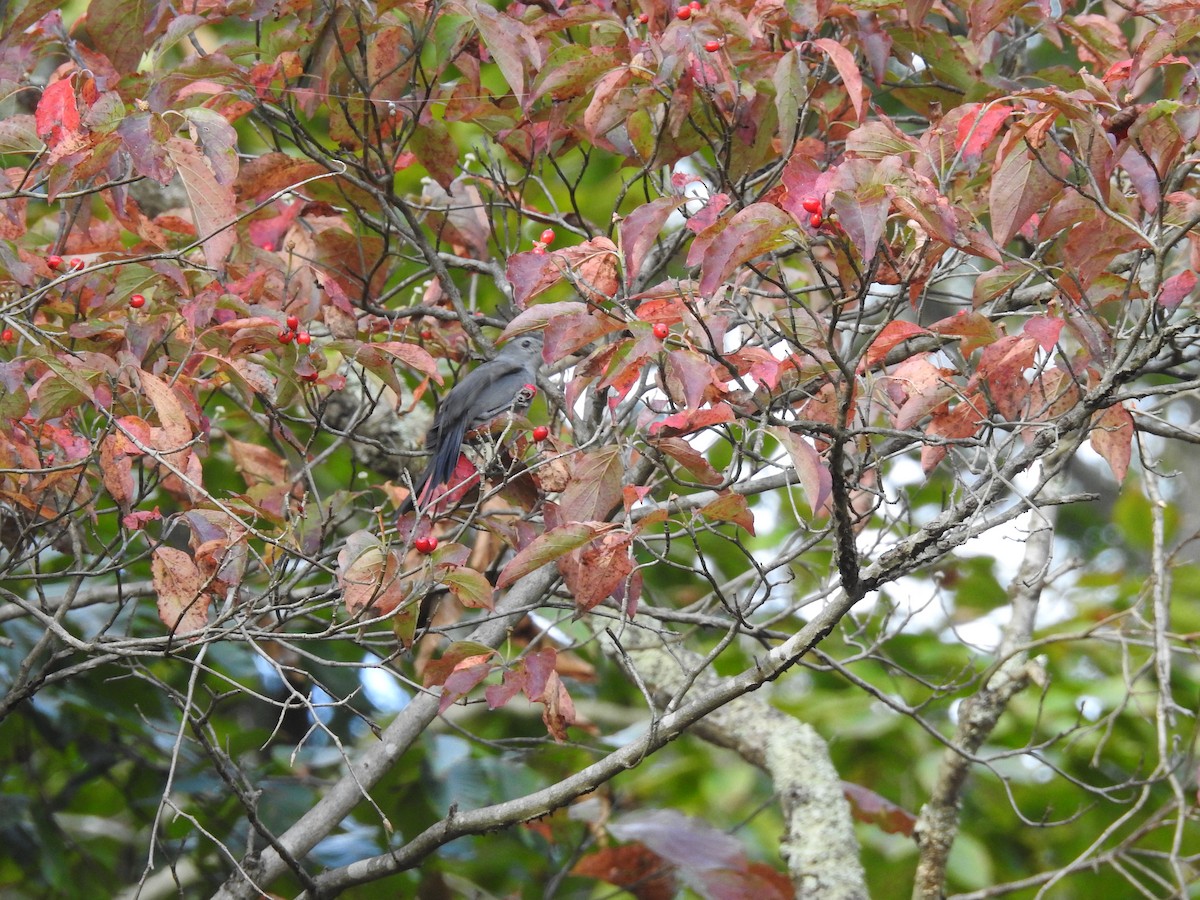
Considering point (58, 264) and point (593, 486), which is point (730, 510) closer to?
point (593, 486)

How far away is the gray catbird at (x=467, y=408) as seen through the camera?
2846 millimetres

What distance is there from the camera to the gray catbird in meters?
2.85

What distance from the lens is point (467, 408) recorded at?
2.98m

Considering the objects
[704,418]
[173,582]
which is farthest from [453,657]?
[704,418]

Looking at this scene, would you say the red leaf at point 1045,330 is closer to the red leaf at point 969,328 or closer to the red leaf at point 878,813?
the red leaf at point 969,328

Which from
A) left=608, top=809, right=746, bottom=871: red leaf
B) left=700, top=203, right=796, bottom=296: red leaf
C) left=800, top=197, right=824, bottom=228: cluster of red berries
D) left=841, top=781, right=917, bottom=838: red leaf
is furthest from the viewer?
left=841, top=781, right=917, bottom=838: red leaf

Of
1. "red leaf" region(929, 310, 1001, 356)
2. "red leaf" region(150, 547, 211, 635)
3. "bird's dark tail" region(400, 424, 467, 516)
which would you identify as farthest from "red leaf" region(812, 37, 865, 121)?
"red leaf" region(150, 547, 211, 635)

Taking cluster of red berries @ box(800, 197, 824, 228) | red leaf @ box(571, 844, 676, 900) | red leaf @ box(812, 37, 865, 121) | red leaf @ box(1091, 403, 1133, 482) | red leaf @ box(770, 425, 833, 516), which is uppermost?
red leaf @ box(812, 37, 865, 121)

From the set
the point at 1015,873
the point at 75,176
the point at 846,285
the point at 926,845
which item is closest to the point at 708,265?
the point at 846,285

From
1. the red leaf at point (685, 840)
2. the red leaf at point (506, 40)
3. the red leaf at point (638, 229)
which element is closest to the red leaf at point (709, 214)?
the red leaf at point (638, 229)

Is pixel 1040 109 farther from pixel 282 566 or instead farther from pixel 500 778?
pixel 500 778

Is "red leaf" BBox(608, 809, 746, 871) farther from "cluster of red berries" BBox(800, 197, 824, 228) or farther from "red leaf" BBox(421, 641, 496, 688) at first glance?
"cluster of red berries" BBox(800, 197, 824, 228)

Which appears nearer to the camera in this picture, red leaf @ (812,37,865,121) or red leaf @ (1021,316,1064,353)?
red leaf @ (1021,316,1064,353)

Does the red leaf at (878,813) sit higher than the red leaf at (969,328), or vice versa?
the red leaf at (969,328)
